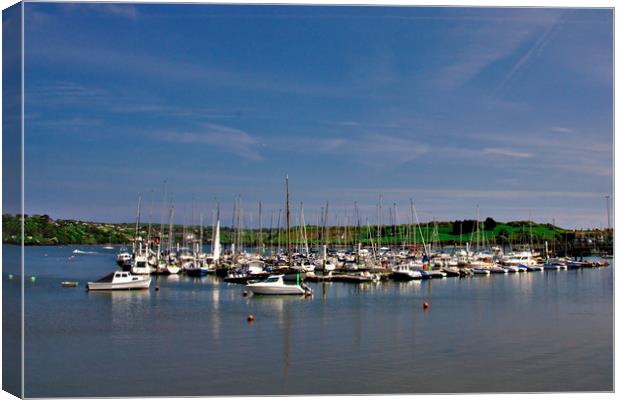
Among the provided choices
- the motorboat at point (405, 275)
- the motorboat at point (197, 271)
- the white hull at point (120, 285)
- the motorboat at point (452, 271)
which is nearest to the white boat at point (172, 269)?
the motorboat at point (197, 271)

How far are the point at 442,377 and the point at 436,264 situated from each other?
1084 inches

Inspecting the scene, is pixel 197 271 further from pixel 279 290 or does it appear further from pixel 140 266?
pixel 279 290

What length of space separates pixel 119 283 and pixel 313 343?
13.3 meters

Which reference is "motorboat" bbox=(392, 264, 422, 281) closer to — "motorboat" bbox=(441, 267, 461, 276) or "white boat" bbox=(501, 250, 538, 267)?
"motorboat" bbox=(441, 267, 461, 276)

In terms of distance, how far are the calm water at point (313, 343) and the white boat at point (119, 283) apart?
0.74m

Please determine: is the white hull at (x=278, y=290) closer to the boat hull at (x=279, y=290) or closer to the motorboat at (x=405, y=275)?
the boat hull at (x=279, y=290)

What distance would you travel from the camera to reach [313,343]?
13.0 metres

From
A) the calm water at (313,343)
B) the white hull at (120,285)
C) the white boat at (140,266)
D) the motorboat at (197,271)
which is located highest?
the white boat at (140,266)

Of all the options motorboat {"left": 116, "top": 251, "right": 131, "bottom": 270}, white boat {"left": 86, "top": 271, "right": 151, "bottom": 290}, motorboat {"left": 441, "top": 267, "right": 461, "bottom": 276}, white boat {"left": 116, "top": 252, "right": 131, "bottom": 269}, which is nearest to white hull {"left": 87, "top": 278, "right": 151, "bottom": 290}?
white boat {"left": 86, "top": 271, "right": 151, "bottom": 290}

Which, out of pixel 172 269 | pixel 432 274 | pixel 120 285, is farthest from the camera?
pixel 172 269

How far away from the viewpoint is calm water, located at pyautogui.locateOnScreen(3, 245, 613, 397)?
9.21 meters

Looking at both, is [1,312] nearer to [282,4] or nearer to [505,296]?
[282,4]

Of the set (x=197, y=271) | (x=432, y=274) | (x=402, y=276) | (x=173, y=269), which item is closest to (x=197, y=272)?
(x=197, y=271)

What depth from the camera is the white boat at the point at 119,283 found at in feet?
81.5
